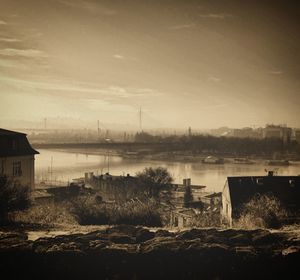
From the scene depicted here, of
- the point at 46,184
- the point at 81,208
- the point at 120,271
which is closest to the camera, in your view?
the point at 120,271

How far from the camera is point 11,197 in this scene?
483cm

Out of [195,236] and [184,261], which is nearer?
[184,261]

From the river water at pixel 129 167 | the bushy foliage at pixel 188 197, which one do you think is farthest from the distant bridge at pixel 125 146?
→ the bushy foliage at pixel 188 197

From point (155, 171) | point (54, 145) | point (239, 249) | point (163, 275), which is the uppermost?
point (54, 145)

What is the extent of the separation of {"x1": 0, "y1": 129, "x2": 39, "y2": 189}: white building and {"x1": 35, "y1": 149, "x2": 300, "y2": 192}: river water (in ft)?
0.54

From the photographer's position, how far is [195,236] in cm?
397

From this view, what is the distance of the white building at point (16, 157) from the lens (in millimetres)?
5262

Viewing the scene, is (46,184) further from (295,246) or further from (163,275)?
(295,246)

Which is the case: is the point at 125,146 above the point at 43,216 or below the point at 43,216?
above

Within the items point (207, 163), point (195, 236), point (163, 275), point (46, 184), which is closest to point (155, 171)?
point (207, 163)

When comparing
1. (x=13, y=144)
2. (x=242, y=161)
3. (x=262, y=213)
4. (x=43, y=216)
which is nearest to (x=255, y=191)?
(x=242, y=161)

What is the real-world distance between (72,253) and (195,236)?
4.68ft

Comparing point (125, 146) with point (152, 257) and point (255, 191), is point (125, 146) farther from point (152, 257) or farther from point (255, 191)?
point (152, 257)

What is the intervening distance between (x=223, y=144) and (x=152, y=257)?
2926 mm
